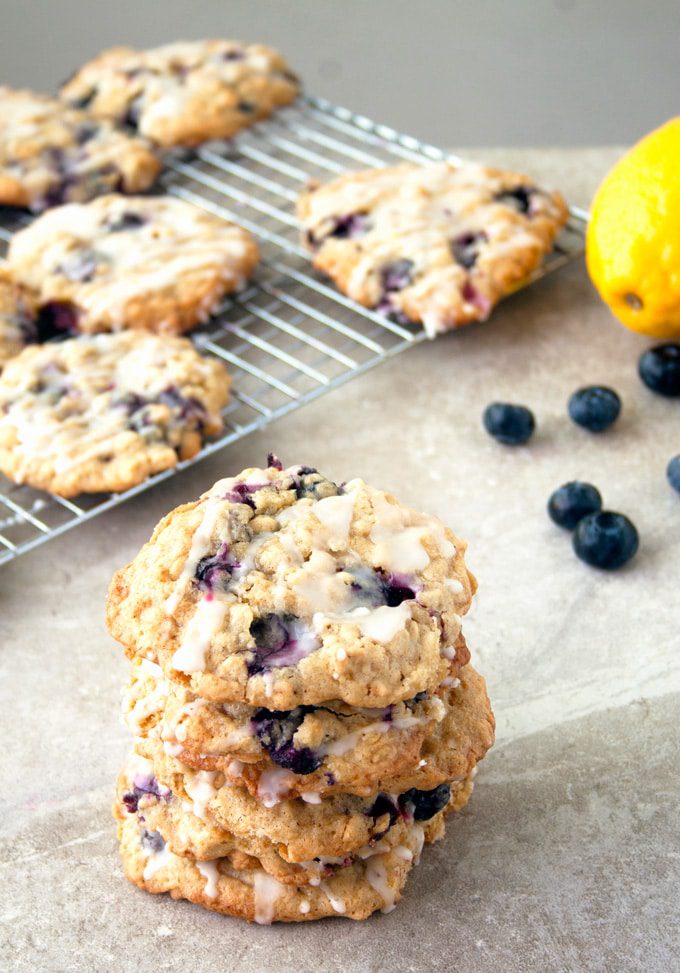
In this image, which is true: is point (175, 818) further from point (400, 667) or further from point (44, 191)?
point (44, 191)

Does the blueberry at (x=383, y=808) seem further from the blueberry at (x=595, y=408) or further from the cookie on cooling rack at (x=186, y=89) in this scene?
the cookie on cooling rack at (x=186, y=89)

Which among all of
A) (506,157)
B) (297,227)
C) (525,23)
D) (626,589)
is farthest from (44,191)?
(525,23)

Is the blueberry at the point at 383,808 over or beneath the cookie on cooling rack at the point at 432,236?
beneath

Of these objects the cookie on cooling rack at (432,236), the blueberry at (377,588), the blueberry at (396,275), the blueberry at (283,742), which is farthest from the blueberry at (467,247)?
the blueberry at (283,742)

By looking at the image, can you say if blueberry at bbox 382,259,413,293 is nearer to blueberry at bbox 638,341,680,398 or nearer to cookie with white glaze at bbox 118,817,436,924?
blueberry at bbox 638,341,680,398

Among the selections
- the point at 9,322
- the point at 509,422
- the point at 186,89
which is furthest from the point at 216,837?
the point at 186,89

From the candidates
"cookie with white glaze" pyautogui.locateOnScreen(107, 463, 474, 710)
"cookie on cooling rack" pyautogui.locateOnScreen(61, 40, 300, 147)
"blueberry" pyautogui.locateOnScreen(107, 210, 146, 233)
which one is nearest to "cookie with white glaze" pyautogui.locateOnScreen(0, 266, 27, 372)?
"blueberry" pyautogui.locateOnScreen(107, 210, 146, 233)

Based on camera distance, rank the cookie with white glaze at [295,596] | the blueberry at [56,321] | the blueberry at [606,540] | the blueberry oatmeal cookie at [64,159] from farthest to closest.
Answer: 1. the blueberry oatmeal cookie at [64,159]
2. the blueberry at [56,321]
3. the blueberry at [606,540]
4. the cookie with white glaze at [295,596]
